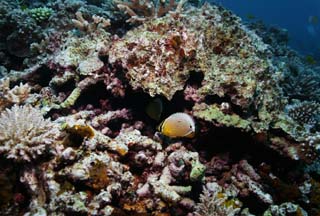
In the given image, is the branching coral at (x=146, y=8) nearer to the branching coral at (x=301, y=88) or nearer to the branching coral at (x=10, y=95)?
the branching coral at (x=10, y=95)

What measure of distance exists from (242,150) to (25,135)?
2424 mm

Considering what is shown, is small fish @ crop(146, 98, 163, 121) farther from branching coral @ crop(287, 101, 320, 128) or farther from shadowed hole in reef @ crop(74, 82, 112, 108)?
branching coral @ crop(287, 101, 320, 128)

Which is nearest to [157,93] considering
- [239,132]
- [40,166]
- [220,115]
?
[220,115]

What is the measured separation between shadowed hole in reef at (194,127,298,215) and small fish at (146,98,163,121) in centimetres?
56

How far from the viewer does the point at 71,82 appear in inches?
177

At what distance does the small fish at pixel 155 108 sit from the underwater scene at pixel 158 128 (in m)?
0.01

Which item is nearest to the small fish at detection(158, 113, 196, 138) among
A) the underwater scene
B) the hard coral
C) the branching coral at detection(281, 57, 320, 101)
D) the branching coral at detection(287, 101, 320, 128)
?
the underwater scene

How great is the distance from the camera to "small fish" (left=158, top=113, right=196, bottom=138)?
3.39 meters

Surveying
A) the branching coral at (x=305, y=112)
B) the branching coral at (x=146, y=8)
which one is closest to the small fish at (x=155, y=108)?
the branching coral at (x=146, y=8)

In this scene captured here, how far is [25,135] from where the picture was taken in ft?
9.95

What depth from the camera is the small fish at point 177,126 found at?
11.1 feet

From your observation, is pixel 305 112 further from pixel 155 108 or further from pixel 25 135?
pixel 25 135

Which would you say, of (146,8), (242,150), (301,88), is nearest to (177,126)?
(242,150)

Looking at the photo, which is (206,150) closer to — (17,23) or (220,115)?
(220,115)
